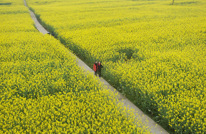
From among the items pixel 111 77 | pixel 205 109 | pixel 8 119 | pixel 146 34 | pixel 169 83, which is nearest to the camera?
pixel 8 119

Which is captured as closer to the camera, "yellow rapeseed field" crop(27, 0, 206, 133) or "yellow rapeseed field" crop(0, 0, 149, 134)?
"yellow rapeseed field" crop(0, 0, 149, 134)

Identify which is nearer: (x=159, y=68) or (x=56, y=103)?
(x=56, y=103)

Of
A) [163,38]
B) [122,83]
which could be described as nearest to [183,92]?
[122,83]

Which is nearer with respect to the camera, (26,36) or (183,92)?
(183,92)

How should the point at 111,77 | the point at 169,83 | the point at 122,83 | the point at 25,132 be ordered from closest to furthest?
the point at 25,132
the point at 169,83
the point at 122,83
the point at 111,77

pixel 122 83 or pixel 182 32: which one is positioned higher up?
pixel 182 32

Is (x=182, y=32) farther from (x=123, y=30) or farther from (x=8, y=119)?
(x=8, y=119)

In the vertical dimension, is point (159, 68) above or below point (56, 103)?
above

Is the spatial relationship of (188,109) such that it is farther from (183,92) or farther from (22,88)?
(22,88)

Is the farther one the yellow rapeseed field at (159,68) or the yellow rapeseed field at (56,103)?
the yellow rapeseed field at (159,68)
